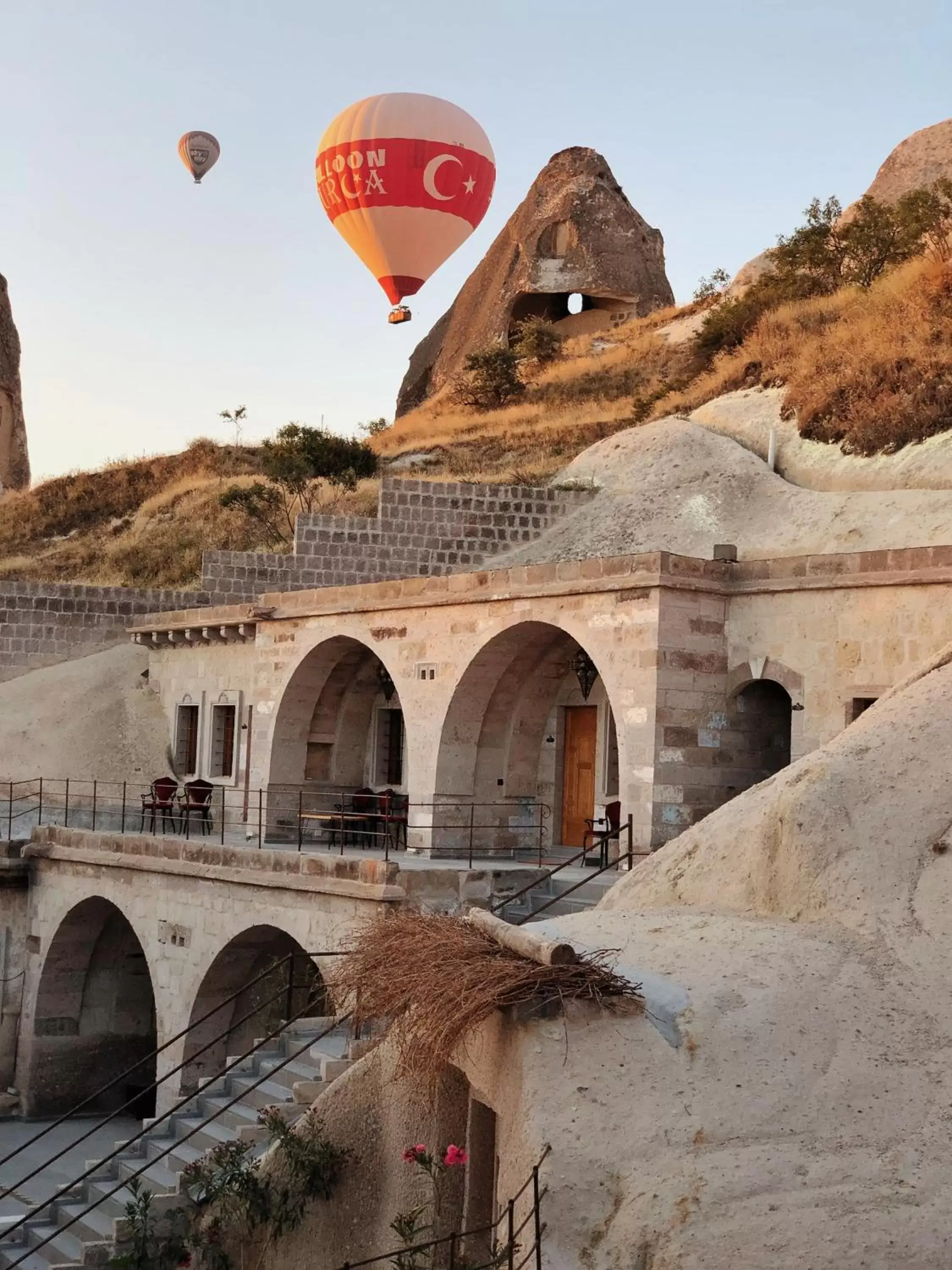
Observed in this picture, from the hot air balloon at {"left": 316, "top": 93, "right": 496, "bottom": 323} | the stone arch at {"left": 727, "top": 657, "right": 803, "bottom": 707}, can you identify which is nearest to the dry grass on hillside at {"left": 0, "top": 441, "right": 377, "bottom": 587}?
the hot air balloon at {"left": 316, "top": 93, "right": 496, "bottom": 323}

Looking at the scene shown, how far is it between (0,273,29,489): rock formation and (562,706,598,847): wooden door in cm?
3461

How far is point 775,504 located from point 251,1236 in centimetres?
1600

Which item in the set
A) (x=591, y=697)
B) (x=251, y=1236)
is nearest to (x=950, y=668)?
(x=251, y=1236)

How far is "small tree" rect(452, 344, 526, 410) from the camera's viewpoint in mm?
43844

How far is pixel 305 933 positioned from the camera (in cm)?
1612

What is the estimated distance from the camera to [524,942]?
7.60m

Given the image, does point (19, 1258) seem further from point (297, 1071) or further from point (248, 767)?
point (248, 767)

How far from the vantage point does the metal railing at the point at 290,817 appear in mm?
19000

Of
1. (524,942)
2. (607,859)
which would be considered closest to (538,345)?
(607,859)

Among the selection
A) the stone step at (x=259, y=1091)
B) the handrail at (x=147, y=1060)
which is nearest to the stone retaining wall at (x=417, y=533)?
the handrail at (x=147, y=1060)

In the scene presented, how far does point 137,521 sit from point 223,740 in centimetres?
1892

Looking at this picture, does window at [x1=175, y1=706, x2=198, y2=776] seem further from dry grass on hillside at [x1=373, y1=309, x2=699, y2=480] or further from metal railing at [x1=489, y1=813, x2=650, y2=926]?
dry grass on hillside at [x1=373, y1=309, x2=699, y2=480]

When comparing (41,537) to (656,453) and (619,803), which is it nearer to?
(656,453)

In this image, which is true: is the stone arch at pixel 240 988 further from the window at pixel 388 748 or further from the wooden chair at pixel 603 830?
the window at pixel 388 748
